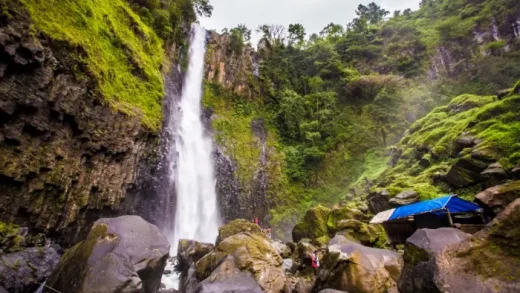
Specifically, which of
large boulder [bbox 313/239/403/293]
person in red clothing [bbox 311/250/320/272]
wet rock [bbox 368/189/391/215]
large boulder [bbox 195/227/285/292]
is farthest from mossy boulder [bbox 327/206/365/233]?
large boulder [bbox 313/239/403/293]

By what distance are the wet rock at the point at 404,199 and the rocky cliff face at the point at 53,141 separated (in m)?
13.2

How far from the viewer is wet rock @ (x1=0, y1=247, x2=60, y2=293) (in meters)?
8.08

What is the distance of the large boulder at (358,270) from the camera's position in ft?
26.0

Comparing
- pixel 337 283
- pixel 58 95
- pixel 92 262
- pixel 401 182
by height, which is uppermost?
pixel 58 95

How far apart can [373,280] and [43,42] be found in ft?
46.3

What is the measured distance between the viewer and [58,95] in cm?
1170

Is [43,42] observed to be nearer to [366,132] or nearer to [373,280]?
[373,280]

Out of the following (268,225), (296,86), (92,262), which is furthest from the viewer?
(296,86)

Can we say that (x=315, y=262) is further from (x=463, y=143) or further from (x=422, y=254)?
(x=463, y=143)

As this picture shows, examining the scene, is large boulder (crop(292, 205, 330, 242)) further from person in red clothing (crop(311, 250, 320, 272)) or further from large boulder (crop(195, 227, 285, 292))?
large boulder (crop(195, 227, 285, 292))

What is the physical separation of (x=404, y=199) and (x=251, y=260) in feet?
25.5

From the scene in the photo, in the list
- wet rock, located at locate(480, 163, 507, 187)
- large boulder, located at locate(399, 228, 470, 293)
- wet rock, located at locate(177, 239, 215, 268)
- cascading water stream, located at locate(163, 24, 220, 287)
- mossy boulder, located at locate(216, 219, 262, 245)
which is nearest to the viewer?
large boulder, located at locate(399, 228, 470, 293)

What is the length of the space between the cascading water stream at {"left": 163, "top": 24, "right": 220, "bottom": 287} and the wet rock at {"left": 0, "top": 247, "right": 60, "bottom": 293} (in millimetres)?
7784

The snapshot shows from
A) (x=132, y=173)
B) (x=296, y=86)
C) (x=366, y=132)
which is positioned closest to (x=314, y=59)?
(x=296, y=86)
